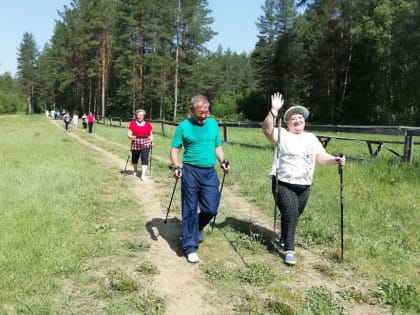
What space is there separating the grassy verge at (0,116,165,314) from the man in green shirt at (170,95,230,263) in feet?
2.47

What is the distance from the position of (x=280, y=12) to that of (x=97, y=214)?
51.3 meters

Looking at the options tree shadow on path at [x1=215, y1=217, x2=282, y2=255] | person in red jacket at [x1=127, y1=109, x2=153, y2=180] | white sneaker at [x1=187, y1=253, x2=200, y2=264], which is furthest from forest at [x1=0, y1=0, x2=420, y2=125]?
white sneaker at [x1=187, y1=253, x2=200, y2=264]

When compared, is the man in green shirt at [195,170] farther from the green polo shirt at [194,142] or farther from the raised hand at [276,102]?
the raised hand at [276,102]

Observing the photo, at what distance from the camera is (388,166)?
30.2 ft

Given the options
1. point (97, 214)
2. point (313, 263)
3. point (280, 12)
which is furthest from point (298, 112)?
point (280, 12)

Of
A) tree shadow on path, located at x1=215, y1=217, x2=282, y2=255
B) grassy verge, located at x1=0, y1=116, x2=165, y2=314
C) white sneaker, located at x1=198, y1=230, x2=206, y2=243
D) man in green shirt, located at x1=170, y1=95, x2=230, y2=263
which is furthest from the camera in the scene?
white sneaker, located at x1=198, y1=230, x2=206, y2=243

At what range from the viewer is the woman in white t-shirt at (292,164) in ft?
16.8

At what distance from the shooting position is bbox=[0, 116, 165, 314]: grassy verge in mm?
4066

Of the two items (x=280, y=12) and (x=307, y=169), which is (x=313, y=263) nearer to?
(x=307, y=169)

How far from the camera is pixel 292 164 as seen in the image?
5.12 m

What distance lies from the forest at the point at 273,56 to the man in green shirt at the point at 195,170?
28.3 metres

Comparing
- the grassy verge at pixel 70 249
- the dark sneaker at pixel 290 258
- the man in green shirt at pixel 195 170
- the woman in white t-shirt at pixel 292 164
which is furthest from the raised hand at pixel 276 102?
the grassy verge at pixel 70 249

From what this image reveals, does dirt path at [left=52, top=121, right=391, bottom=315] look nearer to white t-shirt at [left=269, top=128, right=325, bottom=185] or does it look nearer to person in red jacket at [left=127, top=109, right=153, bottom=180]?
white t-shirt at [left=269, top=128, right=325, bottom=185]

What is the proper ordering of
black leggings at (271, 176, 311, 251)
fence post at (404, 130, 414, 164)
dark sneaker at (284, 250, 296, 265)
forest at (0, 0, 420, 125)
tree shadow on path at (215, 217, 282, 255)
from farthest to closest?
forest at (0, 0, 420, 125)
fence post at (404, 130, 414, 164)
tree shadow on path at (215, 217, 282, 255)
black leggings at (271, 176, 311, 251)
dark sneaker at (284, 250, 296, 265)
